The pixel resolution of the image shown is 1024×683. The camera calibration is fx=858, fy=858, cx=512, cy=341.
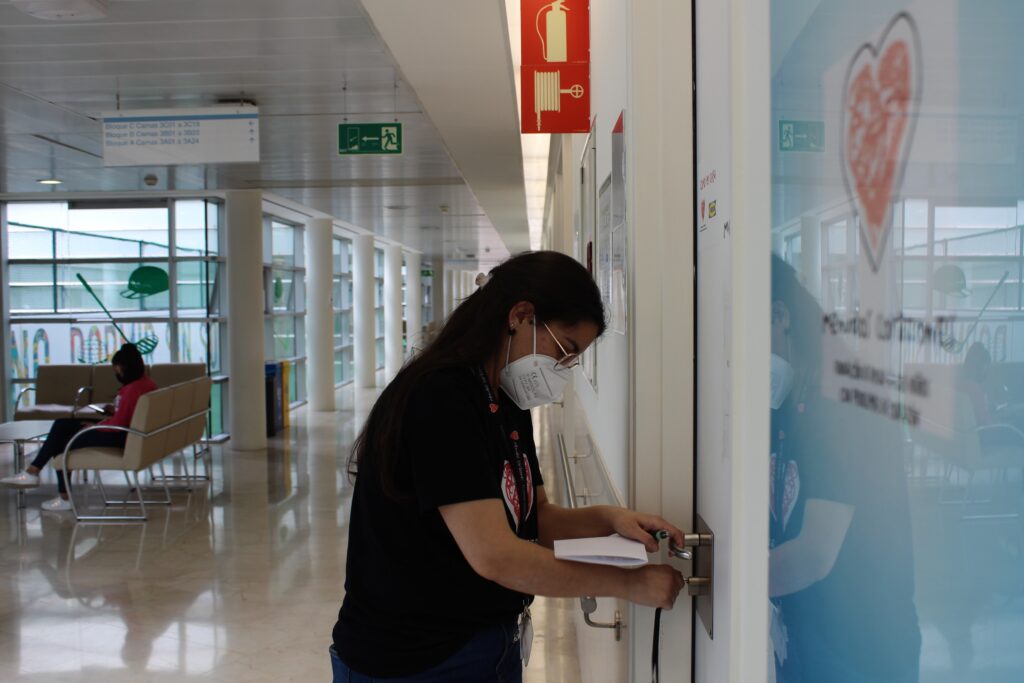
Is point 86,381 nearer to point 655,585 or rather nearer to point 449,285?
point 655,585

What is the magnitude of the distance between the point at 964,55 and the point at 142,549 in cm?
686

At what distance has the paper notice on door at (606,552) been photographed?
4.57ft

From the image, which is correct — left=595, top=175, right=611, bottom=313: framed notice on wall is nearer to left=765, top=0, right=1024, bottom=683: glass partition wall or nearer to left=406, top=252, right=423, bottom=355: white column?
left=765, top=0, right=1024, bottom=683: glass partition wall

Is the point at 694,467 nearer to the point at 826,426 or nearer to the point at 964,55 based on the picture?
the point at 826,426

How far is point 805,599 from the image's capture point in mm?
1016

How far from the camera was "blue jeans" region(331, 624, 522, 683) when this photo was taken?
1.67 meters

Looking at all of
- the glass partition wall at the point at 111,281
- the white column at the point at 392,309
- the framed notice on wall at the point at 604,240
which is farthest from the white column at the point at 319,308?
the framed notice on wall at the point at 604,240

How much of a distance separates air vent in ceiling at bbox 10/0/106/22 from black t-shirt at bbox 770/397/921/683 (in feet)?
14.9

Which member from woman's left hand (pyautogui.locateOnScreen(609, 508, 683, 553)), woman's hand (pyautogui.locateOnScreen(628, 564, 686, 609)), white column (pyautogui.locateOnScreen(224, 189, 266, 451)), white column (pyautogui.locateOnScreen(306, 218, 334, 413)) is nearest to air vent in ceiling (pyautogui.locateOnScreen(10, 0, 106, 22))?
woman's left hand (pyautogui.locateOnScreen(609, 508, 683, 553))

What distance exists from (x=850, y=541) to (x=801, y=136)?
44cm

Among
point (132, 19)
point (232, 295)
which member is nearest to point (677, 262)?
point (132, 19)

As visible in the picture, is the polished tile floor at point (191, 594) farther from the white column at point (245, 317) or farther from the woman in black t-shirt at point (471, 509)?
the woman in black t-shirt at point (471, 509)

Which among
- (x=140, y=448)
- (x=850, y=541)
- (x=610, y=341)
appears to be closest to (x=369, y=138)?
(x=140, y=448)

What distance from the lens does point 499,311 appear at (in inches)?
67.4
